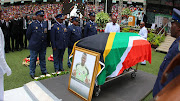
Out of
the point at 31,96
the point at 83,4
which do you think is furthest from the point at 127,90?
the point at 83,4

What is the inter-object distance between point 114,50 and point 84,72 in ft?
2.54

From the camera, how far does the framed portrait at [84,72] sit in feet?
10.5

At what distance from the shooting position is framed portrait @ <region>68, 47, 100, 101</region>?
3.20 meters

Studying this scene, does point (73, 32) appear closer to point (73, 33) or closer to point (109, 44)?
point (73, 33)

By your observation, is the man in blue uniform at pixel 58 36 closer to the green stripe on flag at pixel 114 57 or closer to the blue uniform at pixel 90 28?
the blue uniform at pixel 90 28

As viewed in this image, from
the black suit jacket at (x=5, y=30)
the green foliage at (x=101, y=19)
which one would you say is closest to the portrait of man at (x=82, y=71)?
the black suit jacket at (x=5, y=30)

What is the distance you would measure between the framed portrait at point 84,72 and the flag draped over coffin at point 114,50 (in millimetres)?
121

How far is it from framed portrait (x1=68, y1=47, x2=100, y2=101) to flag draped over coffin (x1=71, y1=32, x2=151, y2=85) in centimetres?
12

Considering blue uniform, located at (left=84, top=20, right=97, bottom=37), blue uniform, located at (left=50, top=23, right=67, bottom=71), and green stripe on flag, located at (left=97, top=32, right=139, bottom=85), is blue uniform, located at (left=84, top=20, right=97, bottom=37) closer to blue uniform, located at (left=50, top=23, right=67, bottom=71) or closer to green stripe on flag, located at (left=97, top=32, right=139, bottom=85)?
blue uniform, located at (left=50, top=23, right=67, bottom=71)

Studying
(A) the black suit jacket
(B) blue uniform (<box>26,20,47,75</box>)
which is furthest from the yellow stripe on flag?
(A) the black suit jacket

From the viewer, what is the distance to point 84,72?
11.1 feet

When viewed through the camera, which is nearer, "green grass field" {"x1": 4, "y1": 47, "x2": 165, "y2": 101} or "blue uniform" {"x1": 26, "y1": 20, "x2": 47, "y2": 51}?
"green grass field" {"x1": 4, "y1": 47, "x2": 165, "y2": 101}

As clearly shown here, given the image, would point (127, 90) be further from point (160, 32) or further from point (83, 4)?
point (83, 4)

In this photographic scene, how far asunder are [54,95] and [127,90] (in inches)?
67.9
